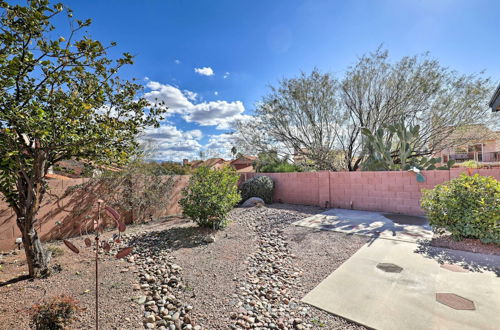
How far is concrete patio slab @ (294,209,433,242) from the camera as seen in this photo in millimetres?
5023

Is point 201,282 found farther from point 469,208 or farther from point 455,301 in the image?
point 469,208

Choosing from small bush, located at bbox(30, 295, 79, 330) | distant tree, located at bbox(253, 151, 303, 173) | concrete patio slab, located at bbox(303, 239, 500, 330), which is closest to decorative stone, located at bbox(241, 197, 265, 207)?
distant tree, located at bbox(253, 151, 303, 173)

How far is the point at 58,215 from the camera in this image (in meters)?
5.07

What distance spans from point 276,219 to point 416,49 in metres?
8.16

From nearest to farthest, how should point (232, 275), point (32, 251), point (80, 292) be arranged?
point (80, 292) → point (32, 251) → point (232, 275)

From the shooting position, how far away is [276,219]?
6.68 m

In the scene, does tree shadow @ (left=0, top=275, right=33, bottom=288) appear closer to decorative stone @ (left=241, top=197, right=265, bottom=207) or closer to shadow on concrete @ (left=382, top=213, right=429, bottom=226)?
decorative stone @ (left=241, top=197, right=265, bottom=207)

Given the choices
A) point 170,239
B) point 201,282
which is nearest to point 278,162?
point 170,239

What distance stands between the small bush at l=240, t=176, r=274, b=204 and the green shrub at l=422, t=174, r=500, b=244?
18.4 feet

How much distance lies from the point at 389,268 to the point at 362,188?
4.91 m

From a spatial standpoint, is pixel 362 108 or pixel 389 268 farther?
pixel 362 108

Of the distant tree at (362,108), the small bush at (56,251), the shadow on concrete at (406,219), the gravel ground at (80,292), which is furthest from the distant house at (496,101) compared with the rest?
the small bush at (56,251)

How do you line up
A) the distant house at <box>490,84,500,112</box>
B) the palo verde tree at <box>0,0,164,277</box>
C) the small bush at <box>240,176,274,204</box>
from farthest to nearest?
the small bush at <box>240,176,274,204</box>, the distant house at <box>490,84,500,112</box>, the palo verde tree at <box>0,0,164,277</box>

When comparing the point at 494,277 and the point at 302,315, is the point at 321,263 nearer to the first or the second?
the point at 302,315
